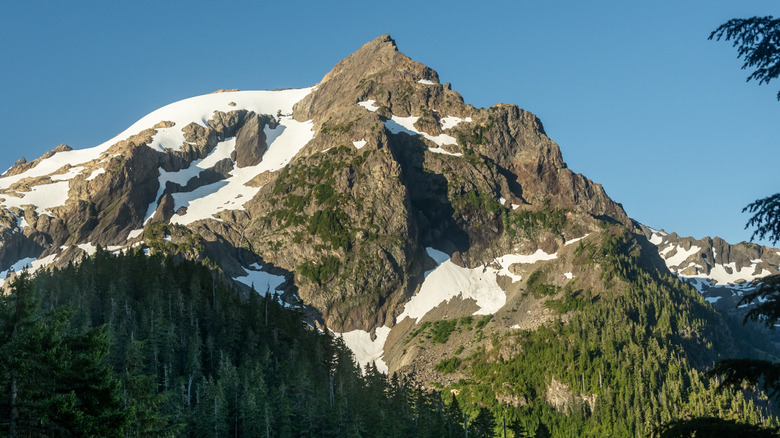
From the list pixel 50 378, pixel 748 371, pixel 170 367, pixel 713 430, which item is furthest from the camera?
pixel 170 367

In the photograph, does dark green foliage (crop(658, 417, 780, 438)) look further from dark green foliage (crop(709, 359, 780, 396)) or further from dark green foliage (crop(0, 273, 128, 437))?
dark green foliage (crop(0, 273, 128, 437))

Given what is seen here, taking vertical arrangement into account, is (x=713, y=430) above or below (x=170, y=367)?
below

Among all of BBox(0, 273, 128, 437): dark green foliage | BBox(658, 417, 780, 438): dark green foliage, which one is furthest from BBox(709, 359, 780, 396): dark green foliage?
BBox(0, 273, 128, 437): dark green foliage

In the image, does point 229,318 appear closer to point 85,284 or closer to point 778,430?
point 85,284

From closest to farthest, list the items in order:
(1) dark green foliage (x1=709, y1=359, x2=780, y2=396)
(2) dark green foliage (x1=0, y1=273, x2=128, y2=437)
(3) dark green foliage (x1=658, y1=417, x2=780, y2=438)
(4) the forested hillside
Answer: (3) dark green foliage (x1=658, y1=417, x2=780, y2=438)
(1) dark green foliage (x1=709, y1=359, x2=780, y2=396)
(2) dark green foliage (x1=0, y1=273, x2=128, y2=437)
(4) the forested hillside

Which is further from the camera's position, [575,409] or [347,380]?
[575,409]

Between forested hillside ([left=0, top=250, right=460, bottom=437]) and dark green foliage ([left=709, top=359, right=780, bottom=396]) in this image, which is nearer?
dark green foliage ([left=709, top=359, right=780, bottom=396])

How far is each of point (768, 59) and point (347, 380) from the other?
109m

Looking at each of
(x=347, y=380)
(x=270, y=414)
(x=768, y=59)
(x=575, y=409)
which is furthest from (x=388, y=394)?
(x=768, y=59)

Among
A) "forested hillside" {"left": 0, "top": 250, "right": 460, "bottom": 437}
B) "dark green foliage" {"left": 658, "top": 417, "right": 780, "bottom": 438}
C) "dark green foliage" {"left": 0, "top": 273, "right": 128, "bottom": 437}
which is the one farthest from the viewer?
"forested hillside" {"left": 0, "top": 250, "right": 460, "bottom": 437}

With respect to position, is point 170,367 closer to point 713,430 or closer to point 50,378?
point 50,378

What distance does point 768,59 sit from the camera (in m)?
22.2

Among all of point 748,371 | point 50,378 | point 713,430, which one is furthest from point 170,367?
point 748,371

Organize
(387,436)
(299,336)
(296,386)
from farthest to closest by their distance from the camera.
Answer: (299,336) → (296,386) → (387,436)
